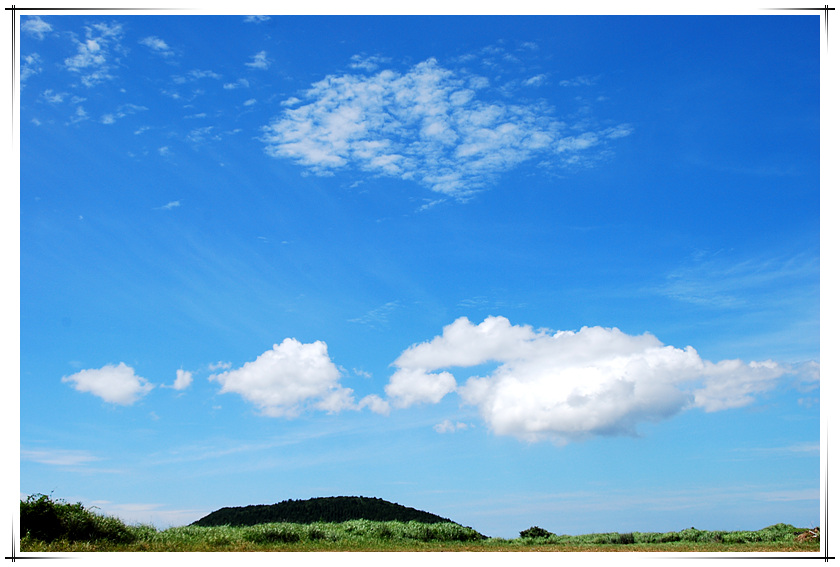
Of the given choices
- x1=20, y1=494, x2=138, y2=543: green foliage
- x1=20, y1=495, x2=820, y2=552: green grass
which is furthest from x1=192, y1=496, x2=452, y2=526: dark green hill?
x1=20, y1=494, x2=138, y2=543: green foliage

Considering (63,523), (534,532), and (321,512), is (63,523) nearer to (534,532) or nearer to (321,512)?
(321,512)

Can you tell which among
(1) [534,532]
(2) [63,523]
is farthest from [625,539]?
(2) [63,523]

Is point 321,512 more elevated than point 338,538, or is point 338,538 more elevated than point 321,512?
point 321,512

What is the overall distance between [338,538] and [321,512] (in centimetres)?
671

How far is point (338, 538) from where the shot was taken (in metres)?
20.6

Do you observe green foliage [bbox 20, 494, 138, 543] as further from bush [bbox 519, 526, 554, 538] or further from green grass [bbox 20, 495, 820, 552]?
bush [bbox 519, 526, 554, 538]

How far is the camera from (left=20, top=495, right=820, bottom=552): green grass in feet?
56.0

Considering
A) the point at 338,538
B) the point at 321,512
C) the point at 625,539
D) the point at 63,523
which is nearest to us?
the point at 63,523

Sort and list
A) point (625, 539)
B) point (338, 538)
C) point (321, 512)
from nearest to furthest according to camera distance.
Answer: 1. point (338, 538)
2. point (625, 539)
3. point (321, 512)

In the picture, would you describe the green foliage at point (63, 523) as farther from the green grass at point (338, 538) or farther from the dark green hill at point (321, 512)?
the dark green hill at point (321, 512)

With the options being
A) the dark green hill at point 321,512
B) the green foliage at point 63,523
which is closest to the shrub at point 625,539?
the dark green hill at point 321,512
